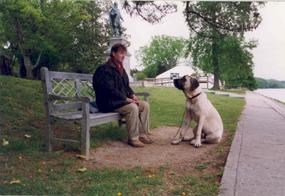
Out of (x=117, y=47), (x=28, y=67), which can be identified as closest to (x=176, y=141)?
(x=117, y=47)

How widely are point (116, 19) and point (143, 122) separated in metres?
1.07

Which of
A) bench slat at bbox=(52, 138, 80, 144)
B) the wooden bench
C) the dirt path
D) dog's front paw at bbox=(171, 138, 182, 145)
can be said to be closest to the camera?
the dirt path

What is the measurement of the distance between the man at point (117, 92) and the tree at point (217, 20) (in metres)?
0.74

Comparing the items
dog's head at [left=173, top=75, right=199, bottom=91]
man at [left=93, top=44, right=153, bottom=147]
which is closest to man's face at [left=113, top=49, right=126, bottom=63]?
man at [left=93, top=44, right=153, bottom=147]

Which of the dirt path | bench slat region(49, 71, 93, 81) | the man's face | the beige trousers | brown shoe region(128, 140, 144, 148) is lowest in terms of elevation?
the dirt path

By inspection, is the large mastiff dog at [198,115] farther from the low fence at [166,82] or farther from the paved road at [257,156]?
the paved road at [257,156]

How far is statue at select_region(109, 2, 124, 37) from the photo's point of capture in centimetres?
361

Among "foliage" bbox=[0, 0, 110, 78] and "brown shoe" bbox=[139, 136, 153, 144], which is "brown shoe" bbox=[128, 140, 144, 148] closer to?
"brown shoe" bbox=[139, 136, 153, 144]

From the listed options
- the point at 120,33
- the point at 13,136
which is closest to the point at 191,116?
the point at 120,33

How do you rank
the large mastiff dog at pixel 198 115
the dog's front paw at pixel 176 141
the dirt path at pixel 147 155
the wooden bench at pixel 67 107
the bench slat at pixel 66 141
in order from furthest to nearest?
the dog's front paw at pixel 176 141 < the large mastiff dog at pixel 198 115 < the bench slat at pixel 66 141 < the wooden bench at pixel 67 107 < the dirt path at pixel 147 155

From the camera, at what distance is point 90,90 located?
399 cm

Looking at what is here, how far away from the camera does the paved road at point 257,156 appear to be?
2.22 metres

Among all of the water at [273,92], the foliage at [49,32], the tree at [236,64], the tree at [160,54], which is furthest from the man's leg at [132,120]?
the water at [273,92]

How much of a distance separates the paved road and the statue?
1439 mm
